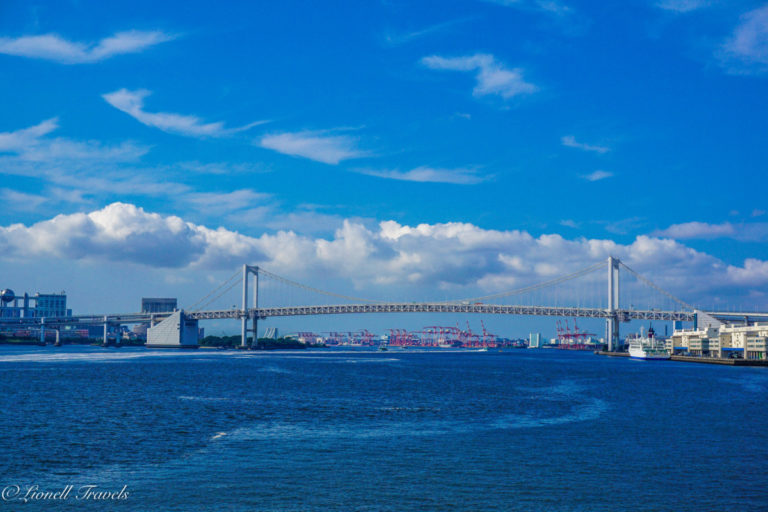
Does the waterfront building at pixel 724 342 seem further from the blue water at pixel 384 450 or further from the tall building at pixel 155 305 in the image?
the tall building at pixel 155 305

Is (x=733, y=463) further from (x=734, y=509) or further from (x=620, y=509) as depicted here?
(x=620, y=509)

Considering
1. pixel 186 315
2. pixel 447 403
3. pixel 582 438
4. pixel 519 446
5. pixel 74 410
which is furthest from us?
pixel 186 315

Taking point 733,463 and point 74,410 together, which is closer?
point 733,463

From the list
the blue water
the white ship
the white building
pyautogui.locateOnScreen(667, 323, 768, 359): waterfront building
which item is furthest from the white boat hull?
the white building

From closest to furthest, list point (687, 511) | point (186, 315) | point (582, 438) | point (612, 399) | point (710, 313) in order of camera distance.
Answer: point (687, 511), point (582, 438), point (612, 399), point (710, 313), point (186, 315)

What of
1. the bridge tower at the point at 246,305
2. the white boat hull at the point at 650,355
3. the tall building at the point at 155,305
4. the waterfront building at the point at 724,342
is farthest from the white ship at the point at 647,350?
the tall building at the point at 155,305

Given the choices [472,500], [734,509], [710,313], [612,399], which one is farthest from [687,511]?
[710,313]

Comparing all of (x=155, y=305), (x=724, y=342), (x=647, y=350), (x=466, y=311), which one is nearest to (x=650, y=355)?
(x=647, y=350)

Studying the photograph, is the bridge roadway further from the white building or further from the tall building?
the tall building
